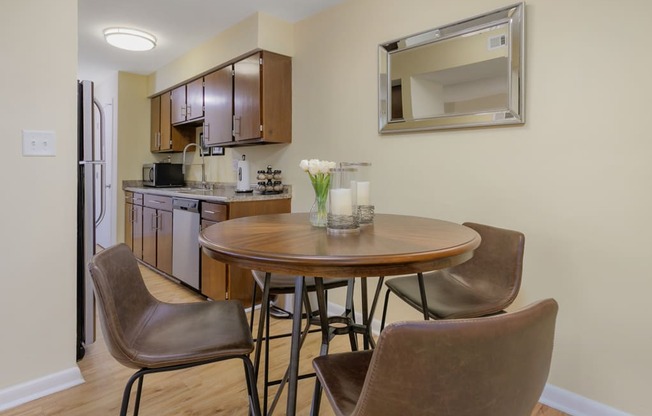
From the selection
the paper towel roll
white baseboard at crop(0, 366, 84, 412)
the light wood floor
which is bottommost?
the light wood floor

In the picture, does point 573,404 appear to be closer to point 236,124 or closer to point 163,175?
point 236,124

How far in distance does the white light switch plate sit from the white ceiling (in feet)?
5.06

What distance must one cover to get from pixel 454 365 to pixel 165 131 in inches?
180

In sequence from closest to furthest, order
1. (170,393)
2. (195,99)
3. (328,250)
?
(328,250), (170,393), (195,99)

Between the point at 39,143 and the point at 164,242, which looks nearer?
the point at 39,143

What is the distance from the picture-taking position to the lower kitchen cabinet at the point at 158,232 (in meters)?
3.54

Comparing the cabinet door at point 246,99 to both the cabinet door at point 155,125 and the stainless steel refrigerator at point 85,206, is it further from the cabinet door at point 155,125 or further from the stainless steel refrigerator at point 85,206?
the cabinet door at point 155,125

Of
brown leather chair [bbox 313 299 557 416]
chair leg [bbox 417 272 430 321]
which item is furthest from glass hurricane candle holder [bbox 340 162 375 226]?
brown leather chair [bbox 313 299 557 416]

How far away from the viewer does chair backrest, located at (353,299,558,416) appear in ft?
2.08

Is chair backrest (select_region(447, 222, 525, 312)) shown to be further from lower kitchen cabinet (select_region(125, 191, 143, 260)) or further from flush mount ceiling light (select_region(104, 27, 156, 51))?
lower kitchen cabinet (select_region(125, 191, 143, 260))

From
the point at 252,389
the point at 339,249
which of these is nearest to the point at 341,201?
the point at 339,249

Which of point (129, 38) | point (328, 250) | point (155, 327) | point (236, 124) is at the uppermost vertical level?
point (129, 38)

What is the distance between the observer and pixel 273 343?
242 centimetres

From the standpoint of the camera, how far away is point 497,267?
67.4 inches
